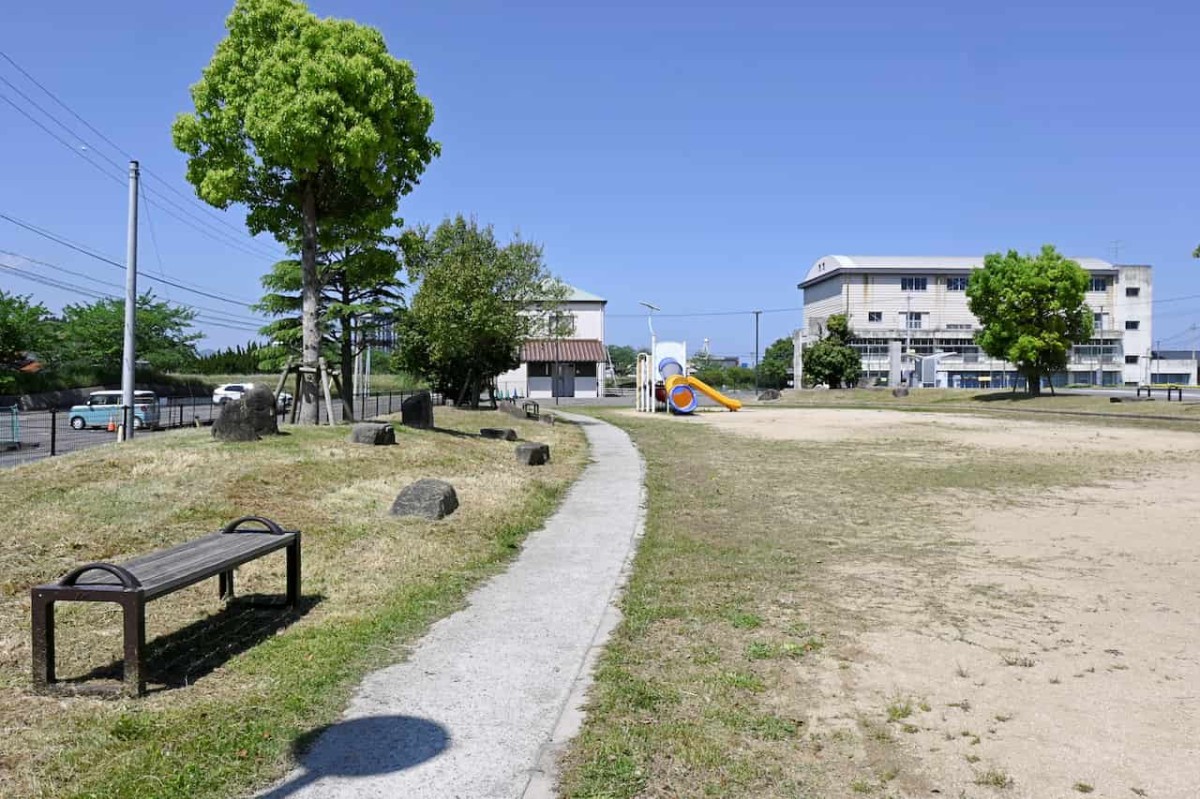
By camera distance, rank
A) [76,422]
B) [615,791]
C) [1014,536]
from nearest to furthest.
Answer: [615,791] < [1014,536] < [76,422]

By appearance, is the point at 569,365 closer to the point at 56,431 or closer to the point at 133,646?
the point at 56,431

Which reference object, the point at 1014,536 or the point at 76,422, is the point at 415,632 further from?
the point at 76,422

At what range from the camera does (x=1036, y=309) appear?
2137 inches

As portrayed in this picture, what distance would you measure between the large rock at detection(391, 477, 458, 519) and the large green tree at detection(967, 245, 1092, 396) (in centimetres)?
5099

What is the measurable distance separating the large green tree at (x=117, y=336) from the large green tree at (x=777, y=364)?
2253 inches

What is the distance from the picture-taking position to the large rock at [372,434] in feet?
49.3

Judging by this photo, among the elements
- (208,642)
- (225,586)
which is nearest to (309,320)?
(225,586)

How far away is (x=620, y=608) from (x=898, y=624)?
2144 mm

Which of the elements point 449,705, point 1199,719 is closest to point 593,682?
point 449,705

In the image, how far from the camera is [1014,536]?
1076 cm

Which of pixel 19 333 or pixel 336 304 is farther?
pixel 19 333

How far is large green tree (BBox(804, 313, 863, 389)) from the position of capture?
7431cm

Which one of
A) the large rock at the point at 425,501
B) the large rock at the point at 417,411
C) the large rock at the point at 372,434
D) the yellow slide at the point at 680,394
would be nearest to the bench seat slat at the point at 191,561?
the large rock at the point at 425,501

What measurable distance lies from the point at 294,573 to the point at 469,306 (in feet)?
80.2
